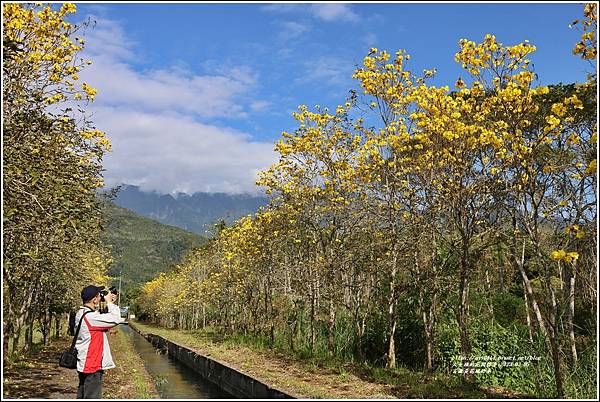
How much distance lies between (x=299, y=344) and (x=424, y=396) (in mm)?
9223

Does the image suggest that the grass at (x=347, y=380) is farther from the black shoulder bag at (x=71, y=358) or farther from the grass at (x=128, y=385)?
the black shoulder bag at (x=71, y=358)

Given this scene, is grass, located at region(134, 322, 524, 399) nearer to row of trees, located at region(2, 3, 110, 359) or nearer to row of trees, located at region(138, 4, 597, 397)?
row of trees, located at region(138, 4, 597, 397)

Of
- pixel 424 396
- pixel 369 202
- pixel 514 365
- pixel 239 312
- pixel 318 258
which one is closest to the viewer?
pixel 424 396

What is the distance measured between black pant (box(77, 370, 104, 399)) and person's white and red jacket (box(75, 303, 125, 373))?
80 millimetres

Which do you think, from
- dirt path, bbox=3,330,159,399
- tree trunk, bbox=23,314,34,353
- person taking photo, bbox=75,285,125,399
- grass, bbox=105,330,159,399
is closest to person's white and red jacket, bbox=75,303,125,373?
person taking photo, bbox=75,285,125,399

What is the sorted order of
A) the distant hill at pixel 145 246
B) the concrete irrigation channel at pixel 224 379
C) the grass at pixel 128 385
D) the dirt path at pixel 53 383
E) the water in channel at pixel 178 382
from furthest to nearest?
the distant hill at pixel 145 246, the water in channel at pixel 178 382, the grass at pixel 128 385, the concrete irrigation channel at pixel 224 379, the dirt path at pixel 53 383

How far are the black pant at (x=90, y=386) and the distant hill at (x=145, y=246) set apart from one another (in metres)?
89.4

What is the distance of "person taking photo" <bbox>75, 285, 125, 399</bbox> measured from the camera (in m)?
6.10

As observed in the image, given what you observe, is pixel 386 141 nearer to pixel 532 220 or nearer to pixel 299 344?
pixel 532 220

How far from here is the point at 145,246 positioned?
12781cm

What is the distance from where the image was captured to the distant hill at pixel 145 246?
107m

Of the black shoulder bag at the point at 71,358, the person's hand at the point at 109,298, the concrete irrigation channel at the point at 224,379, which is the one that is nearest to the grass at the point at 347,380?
the concrete irrigation channel at the point at 224,379

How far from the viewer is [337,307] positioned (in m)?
16.1

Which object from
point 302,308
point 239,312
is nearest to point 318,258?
point 302,308
